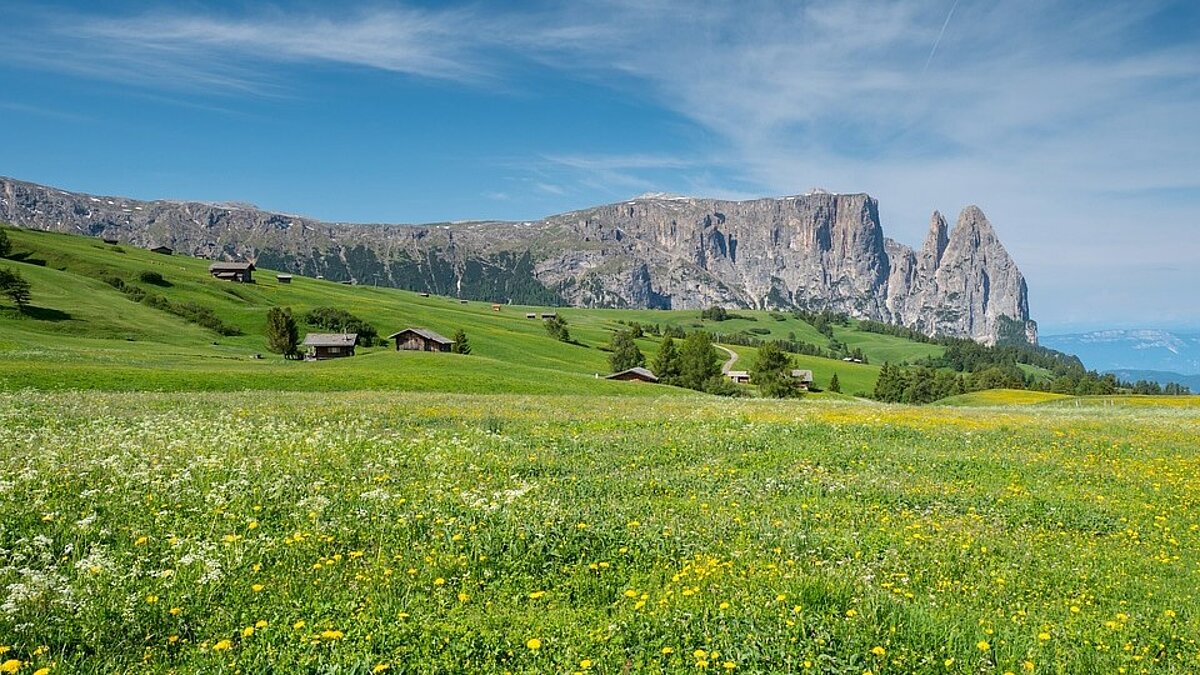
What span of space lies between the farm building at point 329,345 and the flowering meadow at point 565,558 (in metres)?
103

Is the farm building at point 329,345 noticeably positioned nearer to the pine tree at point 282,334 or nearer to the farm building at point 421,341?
the pine tree at point 282,334

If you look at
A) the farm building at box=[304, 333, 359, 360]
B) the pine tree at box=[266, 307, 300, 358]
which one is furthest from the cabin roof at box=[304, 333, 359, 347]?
the pine tree at box=[266, 307, 300, 358]

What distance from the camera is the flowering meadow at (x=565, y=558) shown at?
7359 mm

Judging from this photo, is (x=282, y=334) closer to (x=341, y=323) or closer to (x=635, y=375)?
(x=341, y=323)

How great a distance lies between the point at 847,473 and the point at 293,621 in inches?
572

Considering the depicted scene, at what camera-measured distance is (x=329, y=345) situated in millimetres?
119000

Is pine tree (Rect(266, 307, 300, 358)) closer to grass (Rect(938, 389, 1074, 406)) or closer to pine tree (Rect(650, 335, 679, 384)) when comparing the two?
pine tree (Rect(650, 335, 679, 384))

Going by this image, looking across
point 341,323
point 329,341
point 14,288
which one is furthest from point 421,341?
point 14,288

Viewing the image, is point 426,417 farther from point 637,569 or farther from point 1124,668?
point 1124,668

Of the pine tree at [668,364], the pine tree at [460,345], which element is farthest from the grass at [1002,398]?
the pine tree at [460,345]

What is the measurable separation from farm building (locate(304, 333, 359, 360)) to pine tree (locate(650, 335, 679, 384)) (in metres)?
53.1

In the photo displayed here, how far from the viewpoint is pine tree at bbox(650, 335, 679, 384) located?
116 m

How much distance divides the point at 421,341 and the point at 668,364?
1972 inches

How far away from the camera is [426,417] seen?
89.8ft
